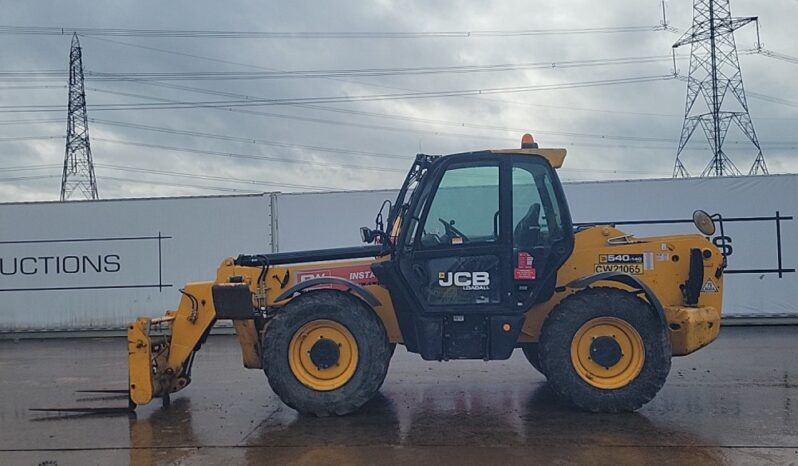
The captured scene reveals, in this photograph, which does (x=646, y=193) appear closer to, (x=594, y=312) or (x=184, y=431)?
(x=594, y=312)

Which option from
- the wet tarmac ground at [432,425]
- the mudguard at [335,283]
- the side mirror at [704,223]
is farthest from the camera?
the side mirror at [704,223]

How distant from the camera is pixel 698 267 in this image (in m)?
6.53

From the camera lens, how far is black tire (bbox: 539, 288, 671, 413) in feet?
20.0

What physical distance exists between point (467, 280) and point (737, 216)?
26.0ft

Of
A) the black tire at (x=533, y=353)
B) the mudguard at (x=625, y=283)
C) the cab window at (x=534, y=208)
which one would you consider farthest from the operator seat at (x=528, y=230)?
the black tire at (x=533, y=353)

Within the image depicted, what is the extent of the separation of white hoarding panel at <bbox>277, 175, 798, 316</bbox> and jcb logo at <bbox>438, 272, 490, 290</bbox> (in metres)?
6.77

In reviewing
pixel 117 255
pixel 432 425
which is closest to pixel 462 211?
pixel 432 425

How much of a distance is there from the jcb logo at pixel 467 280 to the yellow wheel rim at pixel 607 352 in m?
0.93

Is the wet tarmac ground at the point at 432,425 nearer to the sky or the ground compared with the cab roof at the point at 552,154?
nearer to the ground

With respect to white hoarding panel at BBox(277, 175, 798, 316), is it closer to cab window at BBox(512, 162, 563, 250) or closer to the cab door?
cab window at BBox(512, 162, 563, 250)

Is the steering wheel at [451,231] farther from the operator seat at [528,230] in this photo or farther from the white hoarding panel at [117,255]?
the white hoarding panel at [117,255]

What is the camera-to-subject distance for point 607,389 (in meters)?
6.17

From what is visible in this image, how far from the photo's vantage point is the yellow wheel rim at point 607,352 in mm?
6191

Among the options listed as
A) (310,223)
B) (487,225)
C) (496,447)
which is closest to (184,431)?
(496,447)
